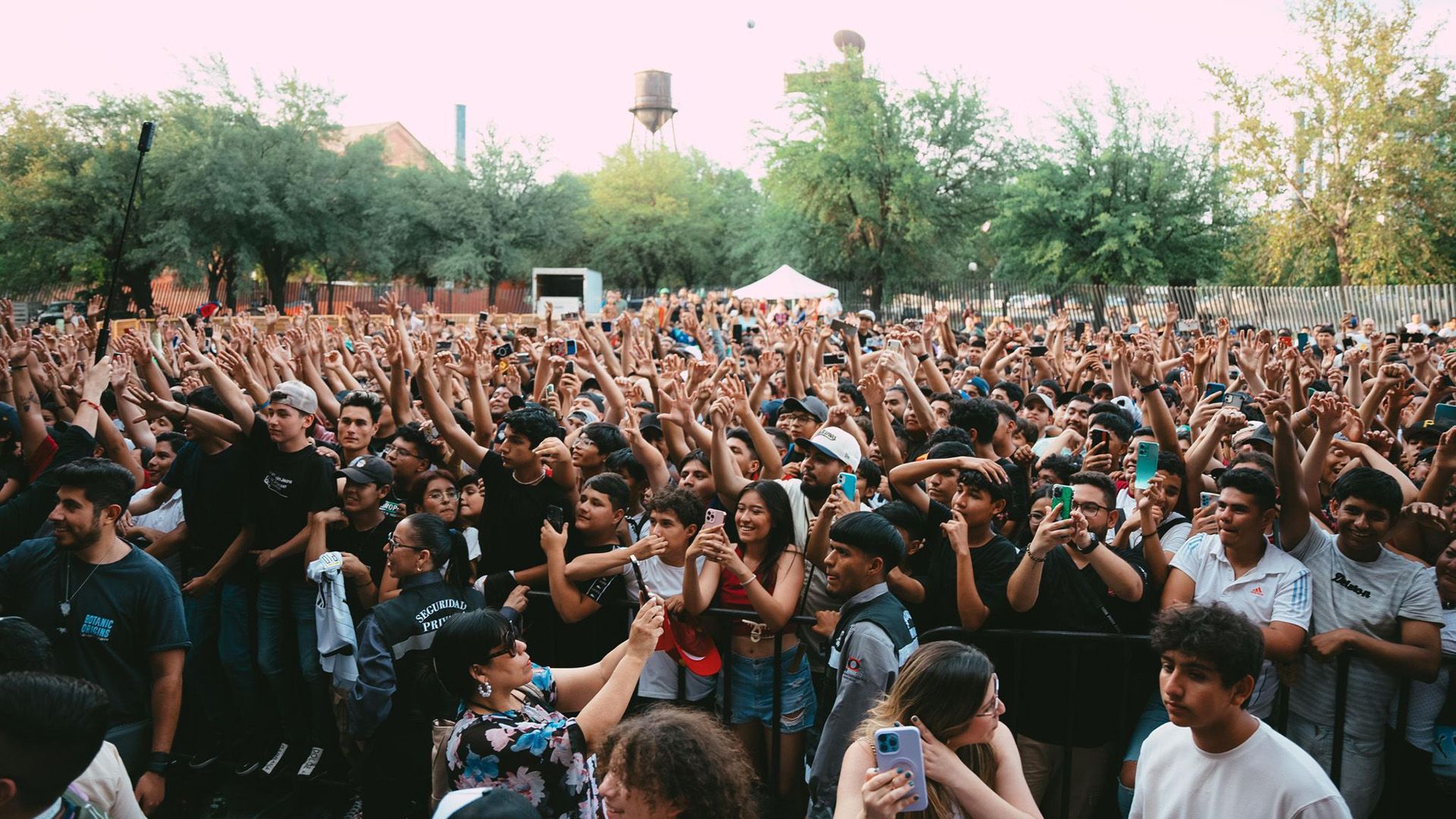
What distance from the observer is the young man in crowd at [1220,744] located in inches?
108

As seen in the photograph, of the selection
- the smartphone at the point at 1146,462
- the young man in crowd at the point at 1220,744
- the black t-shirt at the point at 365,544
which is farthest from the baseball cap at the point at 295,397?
the young man in crowd at the point at 1220,744

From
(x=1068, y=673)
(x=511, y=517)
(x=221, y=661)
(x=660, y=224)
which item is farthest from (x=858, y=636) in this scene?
(x=660, y=224)

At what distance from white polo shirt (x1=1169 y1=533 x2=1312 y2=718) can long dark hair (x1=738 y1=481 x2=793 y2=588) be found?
1719mm

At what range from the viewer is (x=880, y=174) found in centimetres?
3709

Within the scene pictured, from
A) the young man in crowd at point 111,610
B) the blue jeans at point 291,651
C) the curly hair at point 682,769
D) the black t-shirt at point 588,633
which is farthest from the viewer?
the blue jeans at point 291,651

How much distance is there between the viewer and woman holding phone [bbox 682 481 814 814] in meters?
4.60

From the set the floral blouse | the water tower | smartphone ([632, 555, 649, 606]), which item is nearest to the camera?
the floral blouse

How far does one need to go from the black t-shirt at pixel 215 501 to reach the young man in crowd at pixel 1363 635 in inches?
203

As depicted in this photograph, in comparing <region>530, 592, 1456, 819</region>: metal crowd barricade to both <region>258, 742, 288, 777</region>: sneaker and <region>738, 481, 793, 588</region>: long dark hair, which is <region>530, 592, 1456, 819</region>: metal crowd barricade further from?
<region>258, 742, 288, 777</region>: sneaker

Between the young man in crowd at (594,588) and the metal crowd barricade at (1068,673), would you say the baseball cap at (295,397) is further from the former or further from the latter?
the metal crowd barricade at (1068,673)

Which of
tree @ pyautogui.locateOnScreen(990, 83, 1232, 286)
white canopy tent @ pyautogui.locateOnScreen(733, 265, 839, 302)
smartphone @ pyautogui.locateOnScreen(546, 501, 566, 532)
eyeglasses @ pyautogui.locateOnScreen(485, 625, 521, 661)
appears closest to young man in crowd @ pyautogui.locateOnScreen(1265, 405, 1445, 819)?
eyeglasses @ pyautogui.locateOnScreen(485, 625, 521, 661)

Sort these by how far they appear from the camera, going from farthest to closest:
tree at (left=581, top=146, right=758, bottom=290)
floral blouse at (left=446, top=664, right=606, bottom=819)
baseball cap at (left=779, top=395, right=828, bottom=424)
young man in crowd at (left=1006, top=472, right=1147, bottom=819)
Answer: tree at (left=581, top=146, right=758, bottom=290), baseball cap at (left=779, top=395, right=828, bottom=424), young man in crowd at (left=1006, top=472, right=1147, bottom=819), floral blouse at (left=446, top=664, right=606, bottom=819)

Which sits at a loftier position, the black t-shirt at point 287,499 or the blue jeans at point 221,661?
the black t-shirt at point 287,499

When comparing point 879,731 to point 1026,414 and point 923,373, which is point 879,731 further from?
point 923,373
